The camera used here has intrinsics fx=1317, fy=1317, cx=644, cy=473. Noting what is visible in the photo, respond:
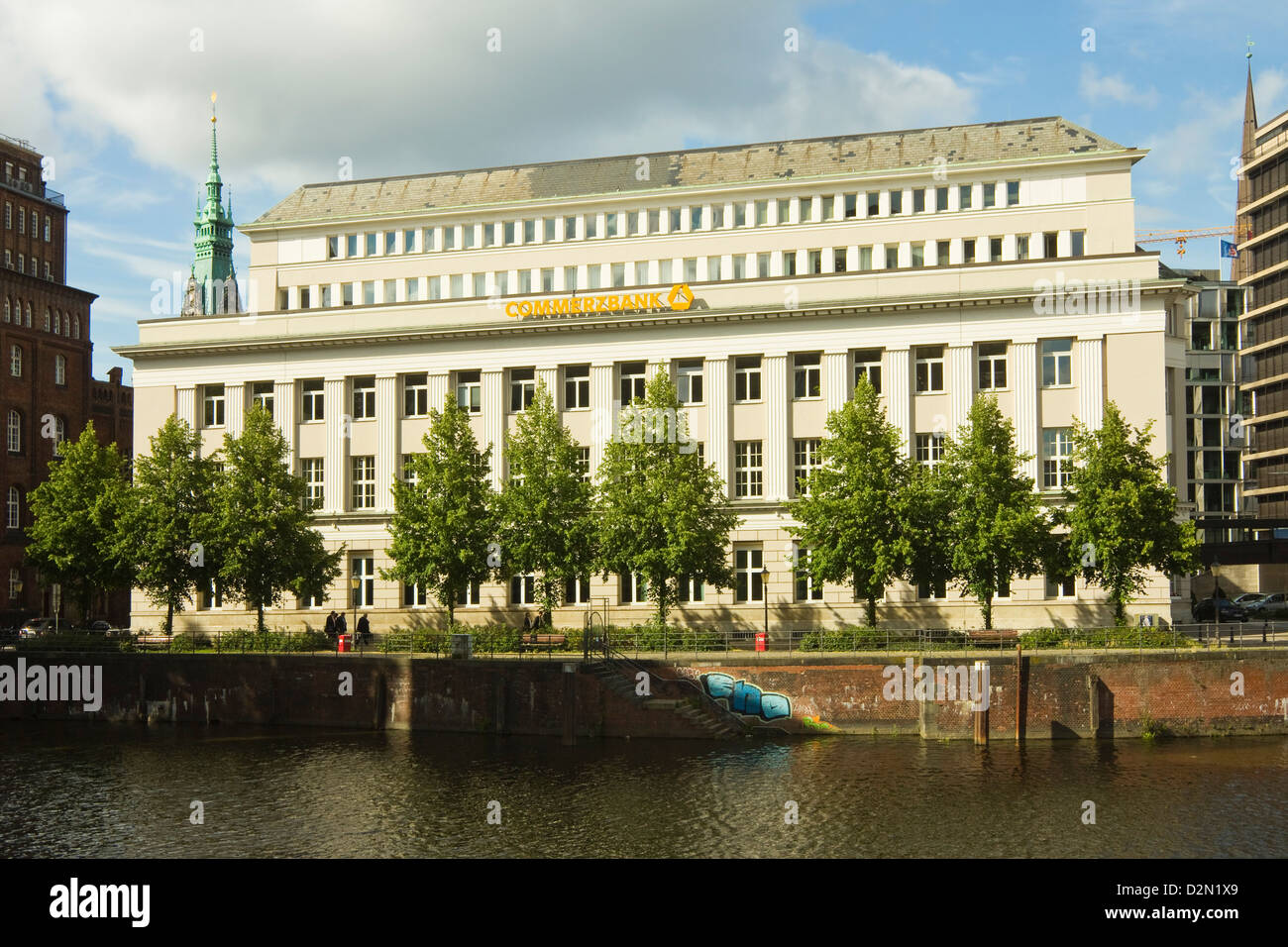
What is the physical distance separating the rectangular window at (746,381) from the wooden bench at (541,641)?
65.6 ft

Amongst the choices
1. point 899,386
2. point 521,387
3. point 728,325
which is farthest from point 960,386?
point 521,387

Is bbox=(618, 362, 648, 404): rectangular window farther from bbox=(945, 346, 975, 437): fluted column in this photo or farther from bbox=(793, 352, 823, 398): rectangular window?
bbox=(945, 346, 975, 437): fluted column

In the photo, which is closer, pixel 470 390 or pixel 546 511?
pixel 546 511

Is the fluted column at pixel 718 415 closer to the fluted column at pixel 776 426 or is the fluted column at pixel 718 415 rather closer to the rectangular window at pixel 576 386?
the fluted column at pixel 776 426

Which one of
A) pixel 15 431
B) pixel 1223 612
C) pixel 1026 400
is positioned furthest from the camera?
pixel 15 431

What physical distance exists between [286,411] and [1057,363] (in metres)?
44.2

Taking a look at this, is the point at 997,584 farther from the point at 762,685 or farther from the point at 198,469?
the point at 198,469

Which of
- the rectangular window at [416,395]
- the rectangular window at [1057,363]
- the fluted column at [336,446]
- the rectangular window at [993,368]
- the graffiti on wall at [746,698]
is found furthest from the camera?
the fluted column at [336,446]

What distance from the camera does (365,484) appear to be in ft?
255

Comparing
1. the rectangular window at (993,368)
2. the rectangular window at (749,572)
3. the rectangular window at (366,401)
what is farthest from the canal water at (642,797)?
the rectangular window at (366,401)

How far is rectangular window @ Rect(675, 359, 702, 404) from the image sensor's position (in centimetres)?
7331

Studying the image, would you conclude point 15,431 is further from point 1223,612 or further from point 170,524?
point 1223,612

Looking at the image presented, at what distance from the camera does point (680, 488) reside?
61.5 meters

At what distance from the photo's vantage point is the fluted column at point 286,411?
3095 inches
